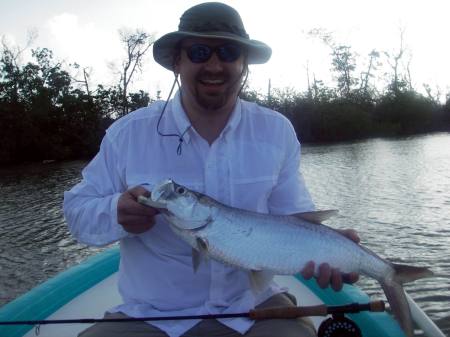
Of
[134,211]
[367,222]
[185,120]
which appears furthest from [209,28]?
[367,222]

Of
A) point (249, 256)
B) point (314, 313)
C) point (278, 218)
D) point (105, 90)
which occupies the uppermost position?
point (105, 90)

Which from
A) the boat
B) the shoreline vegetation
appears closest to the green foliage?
the shoreline vegetation

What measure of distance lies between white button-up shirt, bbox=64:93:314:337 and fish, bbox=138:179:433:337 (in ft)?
0.75

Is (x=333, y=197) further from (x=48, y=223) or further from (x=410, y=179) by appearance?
(x=48, y=223)

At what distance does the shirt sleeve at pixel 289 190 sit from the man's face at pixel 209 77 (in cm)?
52

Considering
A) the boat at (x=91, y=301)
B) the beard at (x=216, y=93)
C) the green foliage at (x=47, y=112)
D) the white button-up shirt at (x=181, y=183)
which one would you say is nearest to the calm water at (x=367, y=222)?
the boat at (x=91, y=301)

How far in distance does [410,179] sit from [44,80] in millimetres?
37018

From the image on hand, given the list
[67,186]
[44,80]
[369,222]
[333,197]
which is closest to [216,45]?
[369,222]

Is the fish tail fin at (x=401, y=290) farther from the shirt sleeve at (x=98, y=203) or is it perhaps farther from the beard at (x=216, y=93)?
the shirt sleeve at (x=98, y=203)

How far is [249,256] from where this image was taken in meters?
2.58

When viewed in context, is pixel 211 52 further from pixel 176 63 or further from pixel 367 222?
pixel 367 222

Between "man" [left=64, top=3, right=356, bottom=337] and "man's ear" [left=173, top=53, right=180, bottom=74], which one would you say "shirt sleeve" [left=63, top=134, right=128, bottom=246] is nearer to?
"man" [left=64, top=3, right=356, bottom=337]

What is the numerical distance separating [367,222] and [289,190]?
25.2 feet

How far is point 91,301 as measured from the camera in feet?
14.2
